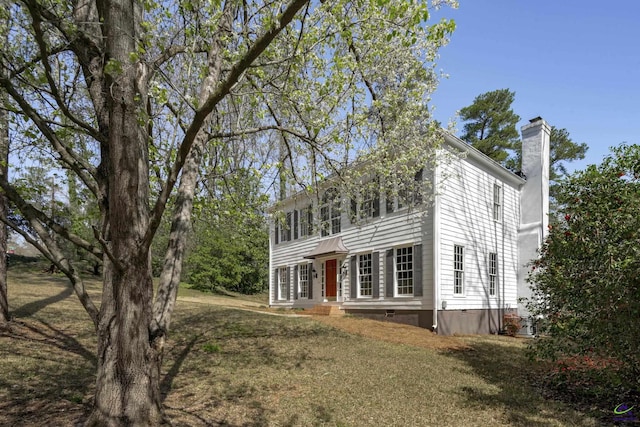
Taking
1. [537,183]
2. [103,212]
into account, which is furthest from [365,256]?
[103,212]

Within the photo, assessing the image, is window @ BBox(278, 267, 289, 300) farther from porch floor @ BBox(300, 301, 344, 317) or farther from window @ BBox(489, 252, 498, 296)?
window @ BBox(489, 252, 498, 296)

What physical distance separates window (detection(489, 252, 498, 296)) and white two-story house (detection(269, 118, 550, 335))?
0.13 ft

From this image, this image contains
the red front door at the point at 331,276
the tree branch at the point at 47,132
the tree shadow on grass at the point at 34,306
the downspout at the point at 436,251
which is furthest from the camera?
the red front door at the point at 331,276

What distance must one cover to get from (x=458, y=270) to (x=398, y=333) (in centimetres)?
352

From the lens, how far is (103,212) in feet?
14.4

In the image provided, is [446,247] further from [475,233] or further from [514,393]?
[514,393]

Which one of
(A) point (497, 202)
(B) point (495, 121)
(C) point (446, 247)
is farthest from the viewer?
(B) point (495, 121)

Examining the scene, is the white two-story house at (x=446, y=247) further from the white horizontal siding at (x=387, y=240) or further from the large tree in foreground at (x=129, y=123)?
the large tree in foreground at (x=129, y=123)

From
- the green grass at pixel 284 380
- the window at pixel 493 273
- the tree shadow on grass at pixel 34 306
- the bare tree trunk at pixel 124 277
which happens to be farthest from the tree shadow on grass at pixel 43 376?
the window at pixel 493 273

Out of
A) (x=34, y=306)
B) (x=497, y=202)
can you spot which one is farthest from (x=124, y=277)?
(x=497, y=202)

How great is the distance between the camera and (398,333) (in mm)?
11055

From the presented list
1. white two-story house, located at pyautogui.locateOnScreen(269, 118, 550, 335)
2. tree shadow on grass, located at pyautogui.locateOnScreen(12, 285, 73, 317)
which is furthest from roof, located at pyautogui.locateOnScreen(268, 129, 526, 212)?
tree shadow on grass, located at pyautogui.locateOnScreen(12, 285, 73, 317)

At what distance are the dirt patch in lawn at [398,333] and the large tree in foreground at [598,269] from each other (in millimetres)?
3820

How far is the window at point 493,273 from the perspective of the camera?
49.0ft
